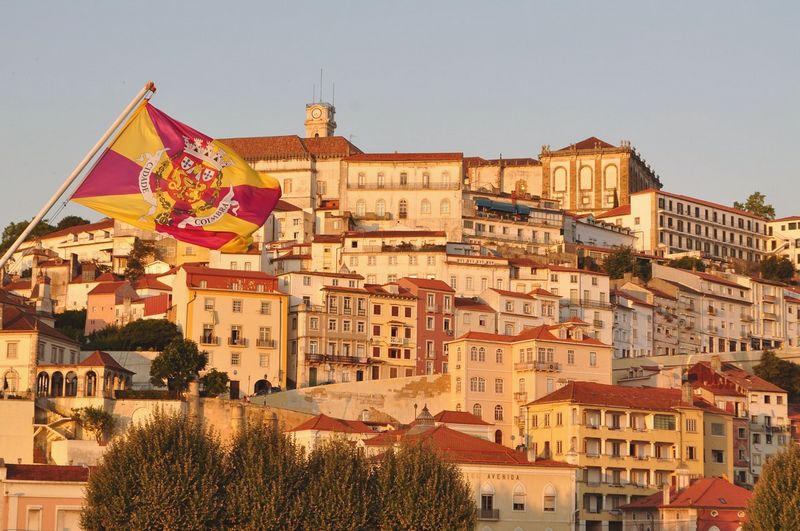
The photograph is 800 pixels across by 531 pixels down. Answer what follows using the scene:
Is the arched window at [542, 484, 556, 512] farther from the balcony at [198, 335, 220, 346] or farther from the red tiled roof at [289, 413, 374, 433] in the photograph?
the balcony at [198, 335, 220, 346]

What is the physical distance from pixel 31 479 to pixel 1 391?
1716 centimetres

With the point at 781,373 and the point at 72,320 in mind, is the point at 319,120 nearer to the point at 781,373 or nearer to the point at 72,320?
the point at 72,320

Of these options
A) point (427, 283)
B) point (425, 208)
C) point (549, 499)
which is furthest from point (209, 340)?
point (425, 208)

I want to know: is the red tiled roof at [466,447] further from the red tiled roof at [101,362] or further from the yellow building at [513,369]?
the red tiled roof at [101,362]

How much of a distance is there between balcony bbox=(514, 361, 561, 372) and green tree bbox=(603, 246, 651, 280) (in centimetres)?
3116

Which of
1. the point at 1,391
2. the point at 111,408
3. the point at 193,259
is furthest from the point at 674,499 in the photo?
the point at 193,259

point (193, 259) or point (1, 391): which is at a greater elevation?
point (193, 259)

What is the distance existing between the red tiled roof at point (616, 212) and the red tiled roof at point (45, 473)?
81824 mm

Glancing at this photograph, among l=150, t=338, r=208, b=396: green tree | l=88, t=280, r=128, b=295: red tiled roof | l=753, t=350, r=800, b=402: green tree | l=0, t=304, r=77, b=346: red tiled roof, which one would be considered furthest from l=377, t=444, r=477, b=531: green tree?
l=88, t=280, r=128, b=295: red tiled roof

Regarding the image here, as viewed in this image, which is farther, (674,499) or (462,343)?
(462,343)

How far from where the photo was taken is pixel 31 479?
199ft

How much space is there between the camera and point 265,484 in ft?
164

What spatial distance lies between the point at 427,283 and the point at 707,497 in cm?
3250

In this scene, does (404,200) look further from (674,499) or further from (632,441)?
(674,499)
